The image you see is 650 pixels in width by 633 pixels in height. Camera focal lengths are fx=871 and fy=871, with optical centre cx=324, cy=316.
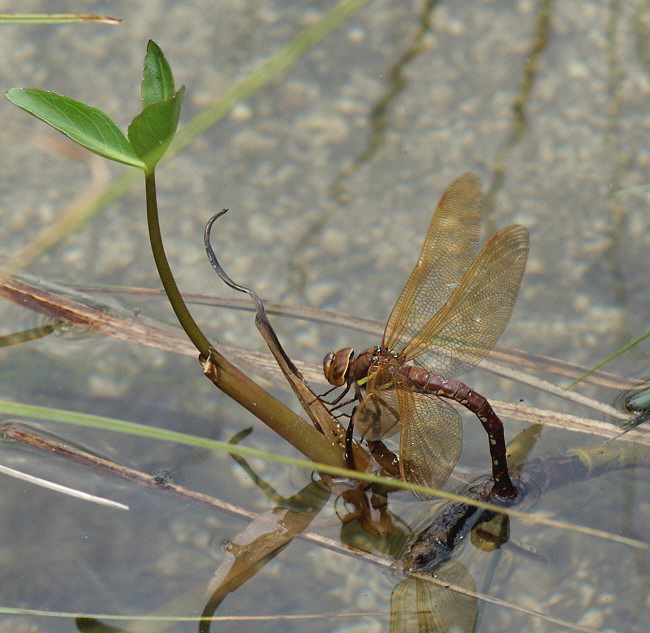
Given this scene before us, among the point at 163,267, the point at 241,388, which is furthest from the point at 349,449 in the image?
the point at 163,267

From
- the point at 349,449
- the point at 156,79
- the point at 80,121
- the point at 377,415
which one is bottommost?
the point at 349,449

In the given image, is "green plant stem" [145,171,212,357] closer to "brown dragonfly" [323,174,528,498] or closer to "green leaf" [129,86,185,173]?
"green leaf" [129,86,185,173]

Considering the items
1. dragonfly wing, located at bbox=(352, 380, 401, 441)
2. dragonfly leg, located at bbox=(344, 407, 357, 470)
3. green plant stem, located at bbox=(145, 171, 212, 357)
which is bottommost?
dragonfly leg, located at bbox=(344, 407, 357, 470)

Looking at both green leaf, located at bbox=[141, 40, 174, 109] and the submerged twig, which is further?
the submerged twig

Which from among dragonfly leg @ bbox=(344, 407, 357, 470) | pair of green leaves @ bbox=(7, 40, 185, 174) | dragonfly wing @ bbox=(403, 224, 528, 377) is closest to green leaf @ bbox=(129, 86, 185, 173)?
pair of green leaves @ bbox=(7, 40, 185, 174)

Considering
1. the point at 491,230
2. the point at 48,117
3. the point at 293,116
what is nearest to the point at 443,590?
the point at 491,230

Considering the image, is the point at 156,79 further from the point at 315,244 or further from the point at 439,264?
the point at 315,244

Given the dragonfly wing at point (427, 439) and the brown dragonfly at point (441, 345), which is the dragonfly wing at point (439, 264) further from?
the dragonfly wing at point (427, 439)
